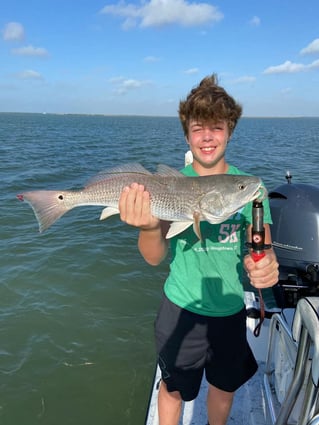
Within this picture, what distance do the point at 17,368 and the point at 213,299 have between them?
4.07m

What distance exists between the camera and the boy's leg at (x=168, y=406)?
330 cm

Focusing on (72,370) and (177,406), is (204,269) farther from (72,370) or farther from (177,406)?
(72,370)

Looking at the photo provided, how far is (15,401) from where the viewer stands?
199 inches

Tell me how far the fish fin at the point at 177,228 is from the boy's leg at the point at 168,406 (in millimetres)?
1479

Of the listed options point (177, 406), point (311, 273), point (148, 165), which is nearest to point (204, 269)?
point (177, 406)

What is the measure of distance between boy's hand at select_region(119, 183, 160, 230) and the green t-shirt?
0.38 metres

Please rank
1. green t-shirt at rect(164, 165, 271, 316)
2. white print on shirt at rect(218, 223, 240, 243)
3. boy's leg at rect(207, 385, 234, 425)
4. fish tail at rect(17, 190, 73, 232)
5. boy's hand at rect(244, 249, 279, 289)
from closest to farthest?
boy's hand at rect(244, 249, 279, 289) < green t-shirt at rect(164, 165, 271, 316) < white print on shirt at rect(218, 223, 240, 243) < boy's leg at rect(207, 385, 234, 425) < fish tail at rect(17, 190, 73, 232)

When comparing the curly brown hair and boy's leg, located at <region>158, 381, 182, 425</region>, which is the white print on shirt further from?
boy's leg, located at <region>158, 381, 182, 425</region>

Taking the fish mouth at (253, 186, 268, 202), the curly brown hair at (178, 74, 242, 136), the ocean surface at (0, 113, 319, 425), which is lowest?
the ocean surface at (0, 113, 319, 425)

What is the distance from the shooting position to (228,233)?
3178 mm

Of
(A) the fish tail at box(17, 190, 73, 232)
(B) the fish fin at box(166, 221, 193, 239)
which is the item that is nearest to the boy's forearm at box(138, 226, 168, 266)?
(B) the fish fin at box(166, 221, 193, 239)

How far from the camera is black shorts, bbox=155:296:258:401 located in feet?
10.1

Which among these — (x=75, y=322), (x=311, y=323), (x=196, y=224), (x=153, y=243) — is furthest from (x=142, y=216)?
(x=75, y=322)

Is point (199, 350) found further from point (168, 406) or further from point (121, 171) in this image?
point (121, 171)
